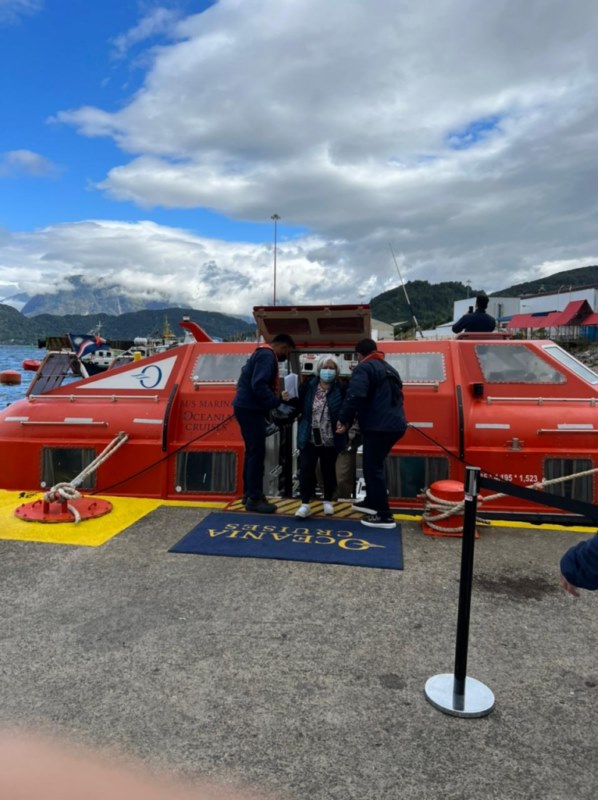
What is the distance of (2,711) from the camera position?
2562 mm

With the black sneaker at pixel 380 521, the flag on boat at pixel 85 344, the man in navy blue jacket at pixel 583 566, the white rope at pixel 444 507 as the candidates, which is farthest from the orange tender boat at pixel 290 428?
the flag on boat at pixel 85 344

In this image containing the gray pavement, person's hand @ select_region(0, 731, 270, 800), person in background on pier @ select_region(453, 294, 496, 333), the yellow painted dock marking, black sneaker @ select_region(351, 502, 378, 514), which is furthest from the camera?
person in background on pier @ select_region(453, 294, 496, 333)

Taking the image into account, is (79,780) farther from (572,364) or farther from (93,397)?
(572,364)

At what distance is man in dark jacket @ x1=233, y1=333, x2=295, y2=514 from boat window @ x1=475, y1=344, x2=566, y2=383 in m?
2.15

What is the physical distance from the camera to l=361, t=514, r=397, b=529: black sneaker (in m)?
5.20

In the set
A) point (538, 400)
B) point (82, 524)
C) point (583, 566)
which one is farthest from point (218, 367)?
point (583, 566)

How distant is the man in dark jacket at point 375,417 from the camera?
204 inches

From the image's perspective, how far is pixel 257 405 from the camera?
5.49 meters

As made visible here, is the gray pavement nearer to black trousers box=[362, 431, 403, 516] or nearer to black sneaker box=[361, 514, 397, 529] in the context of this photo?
Result: black sneaker box=[361, 514, 397, 529]

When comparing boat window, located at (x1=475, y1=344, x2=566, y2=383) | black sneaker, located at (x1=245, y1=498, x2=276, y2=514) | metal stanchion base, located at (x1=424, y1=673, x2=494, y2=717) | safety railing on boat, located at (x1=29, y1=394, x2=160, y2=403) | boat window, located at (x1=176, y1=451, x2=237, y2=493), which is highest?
boat window, located at (x1=475, y1=344, x2=566, y2=383)

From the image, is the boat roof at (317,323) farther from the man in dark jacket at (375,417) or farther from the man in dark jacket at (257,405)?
the man in dark jacket at (375,417)

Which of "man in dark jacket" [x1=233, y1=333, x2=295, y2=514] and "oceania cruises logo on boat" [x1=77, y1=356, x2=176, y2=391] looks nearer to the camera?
"man in dark jacket" [x1=233, y1=333, x2=295, y2=514]

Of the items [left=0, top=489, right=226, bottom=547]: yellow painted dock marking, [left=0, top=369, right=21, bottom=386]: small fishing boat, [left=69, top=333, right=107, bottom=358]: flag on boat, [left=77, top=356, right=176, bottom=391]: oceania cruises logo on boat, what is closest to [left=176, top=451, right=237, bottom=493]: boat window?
[left=0, top=489, right=226, bottom=547]: yellow painted dock marking

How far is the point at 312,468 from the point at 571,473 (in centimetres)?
253
